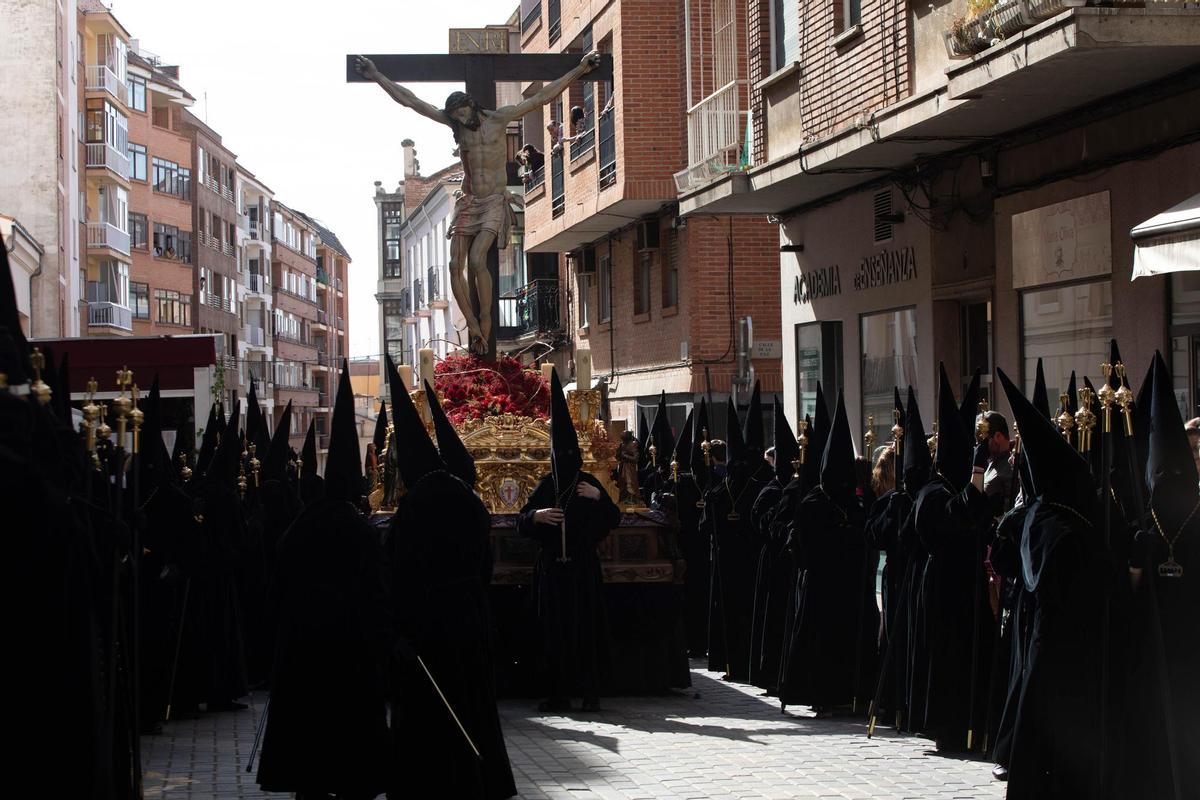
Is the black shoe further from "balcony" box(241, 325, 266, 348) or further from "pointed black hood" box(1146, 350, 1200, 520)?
"balcony" box(241, 325, 266, 348)

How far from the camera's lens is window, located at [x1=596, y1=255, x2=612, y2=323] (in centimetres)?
3161

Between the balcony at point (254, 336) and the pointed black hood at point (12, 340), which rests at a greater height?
the balcony at point (254, 336)

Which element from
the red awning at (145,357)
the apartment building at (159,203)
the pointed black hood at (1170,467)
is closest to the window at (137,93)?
the apartment building at (159,203)

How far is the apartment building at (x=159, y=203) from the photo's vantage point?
7112 centimetres

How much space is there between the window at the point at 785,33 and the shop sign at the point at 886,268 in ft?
9.23

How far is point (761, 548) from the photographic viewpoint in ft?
42.0

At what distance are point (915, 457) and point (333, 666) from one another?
382 cm

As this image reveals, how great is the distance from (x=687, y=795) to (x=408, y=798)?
1422 mm

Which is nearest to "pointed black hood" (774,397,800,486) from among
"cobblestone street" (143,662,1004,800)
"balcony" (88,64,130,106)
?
"cobblestone street" (143,662,1004,800)

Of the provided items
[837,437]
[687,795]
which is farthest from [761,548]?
[687,795]

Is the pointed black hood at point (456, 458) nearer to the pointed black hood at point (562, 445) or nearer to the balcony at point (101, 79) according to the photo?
the pointed black hood at point (562, 445)

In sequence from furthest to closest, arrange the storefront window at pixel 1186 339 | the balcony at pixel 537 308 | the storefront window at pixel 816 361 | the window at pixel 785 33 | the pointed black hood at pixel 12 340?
the balcony at pixel 537 308
the storefront window at pixel 816 361
the window at pixel 785 33
the storefront window at pixel 1186 339
the pointed black hood at pixel 12 340

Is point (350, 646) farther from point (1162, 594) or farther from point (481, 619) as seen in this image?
point (1162, 594)

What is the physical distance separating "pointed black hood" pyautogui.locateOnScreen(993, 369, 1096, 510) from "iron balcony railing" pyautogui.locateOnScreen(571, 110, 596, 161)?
71.8ft
